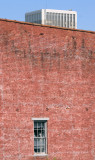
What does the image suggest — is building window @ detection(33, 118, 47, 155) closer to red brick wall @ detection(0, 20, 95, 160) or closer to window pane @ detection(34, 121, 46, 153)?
window pane @ detection(34, 121, 46, 153)

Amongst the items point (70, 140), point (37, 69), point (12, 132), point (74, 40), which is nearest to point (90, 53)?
point (74, 40)

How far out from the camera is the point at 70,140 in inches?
925

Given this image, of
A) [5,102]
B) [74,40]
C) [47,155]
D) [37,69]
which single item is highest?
[74,40]

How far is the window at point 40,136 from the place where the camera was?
74.5 ft

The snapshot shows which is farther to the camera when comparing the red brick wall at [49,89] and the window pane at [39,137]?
the window pane at [39,137]

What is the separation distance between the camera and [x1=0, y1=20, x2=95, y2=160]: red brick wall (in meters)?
21.7

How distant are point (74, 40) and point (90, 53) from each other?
1.39 metres

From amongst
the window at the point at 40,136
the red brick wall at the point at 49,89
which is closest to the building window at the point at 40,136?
the window at the point at 40,136

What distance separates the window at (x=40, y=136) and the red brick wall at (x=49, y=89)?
31cm

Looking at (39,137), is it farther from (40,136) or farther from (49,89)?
(49,89)

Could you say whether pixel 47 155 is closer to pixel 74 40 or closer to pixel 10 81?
pixel 10 81

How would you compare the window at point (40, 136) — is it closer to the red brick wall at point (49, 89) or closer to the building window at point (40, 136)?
the building window at point (40, 136)

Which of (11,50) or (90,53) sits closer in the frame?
(11,50)

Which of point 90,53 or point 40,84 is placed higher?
point 90,53
